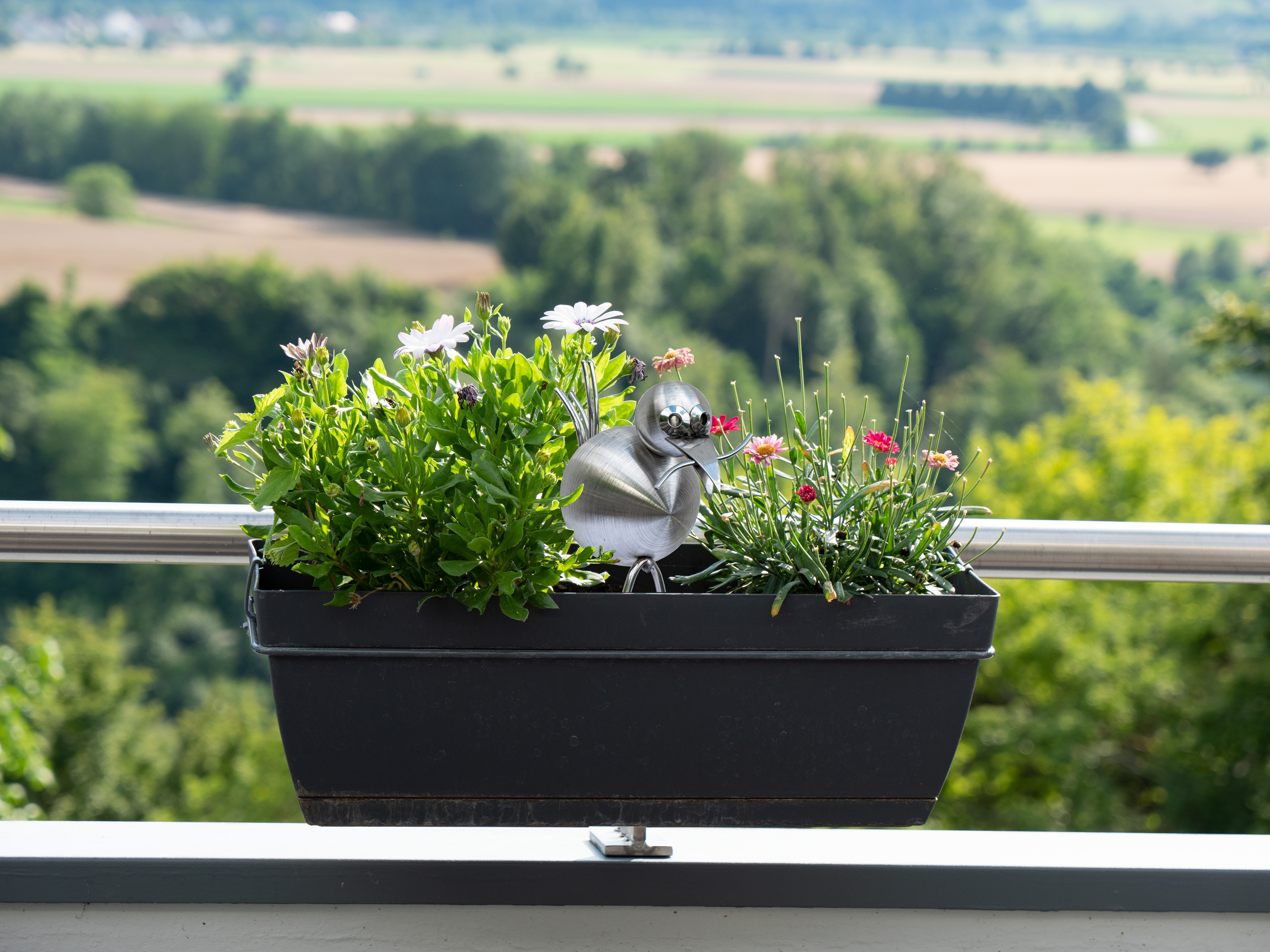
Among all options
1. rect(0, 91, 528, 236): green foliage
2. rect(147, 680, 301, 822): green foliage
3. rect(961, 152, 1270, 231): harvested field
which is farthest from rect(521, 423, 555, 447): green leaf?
rect(961, 152, 1270, 231): harvested field

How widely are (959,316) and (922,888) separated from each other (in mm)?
33606

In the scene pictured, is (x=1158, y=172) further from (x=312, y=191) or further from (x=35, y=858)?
(x=35, y=858)

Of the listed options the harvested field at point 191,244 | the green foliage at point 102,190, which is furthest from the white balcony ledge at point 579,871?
the green foliage at point 102,190

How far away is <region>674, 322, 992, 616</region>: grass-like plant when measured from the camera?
85 cm

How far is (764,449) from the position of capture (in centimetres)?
85

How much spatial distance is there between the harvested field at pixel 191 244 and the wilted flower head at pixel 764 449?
3158 cm

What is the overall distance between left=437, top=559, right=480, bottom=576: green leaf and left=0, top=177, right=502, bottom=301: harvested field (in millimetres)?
31681

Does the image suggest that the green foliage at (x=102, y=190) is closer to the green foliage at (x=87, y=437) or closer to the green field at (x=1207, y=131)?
the green foliage at (x=87, y=437)

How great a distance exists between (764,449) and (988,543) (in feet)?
1.15

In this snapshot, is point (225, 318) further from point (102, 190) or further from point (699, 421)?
point (699, 421)

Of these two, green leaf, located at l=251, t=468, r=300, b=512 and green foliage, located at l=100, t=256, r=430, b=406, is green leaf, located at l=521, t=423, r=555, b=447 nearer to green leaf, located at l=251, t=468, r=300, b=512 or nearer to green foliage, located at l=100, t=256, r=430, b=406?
green leaf, located at l=251, t=468, r=300, b=512

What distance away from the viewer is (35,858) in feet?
3.60

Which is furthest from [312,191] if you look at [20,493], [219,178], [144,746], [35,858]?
[35,858]

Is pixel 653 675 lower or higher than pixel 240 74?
lower
